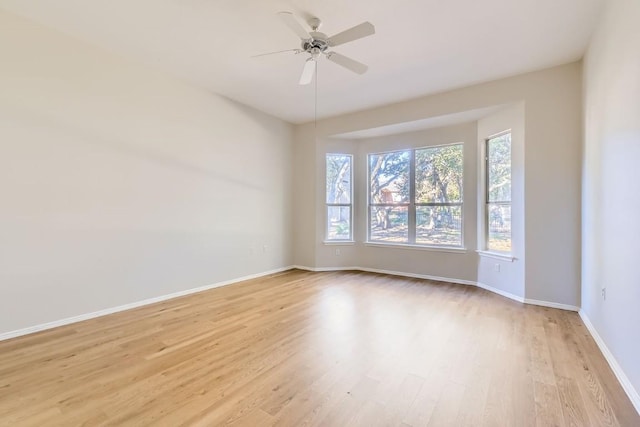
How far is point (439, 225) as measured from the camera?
5.14 m

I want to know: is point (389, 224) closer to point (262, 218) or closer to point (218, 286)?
point (262, 218)

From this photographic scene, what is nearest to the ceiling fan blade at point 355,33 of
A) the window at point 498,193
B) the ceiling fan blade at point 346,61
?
the ceiling fan blade at point 346,61

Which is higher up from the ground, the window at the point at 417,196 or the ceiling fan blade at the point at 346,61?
the ceiling fan blade at the point at 346,61

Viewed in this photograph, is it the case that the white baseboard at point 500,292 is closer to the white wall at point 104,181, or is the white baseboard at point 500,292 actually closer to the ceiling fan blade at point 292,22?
the white wall at point 104,181

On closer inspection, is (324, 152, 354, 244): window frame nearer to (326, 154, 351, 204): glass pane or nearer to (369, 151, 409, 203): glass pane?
(326, 154, 351, 204): glass pane

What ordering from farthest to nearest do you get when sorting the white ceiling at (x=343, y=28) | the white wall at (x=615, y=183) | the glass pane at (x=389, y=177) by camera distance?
the glass pane at (x=389, y=177), the white ceiling at (x=343, y=28), the white wall at (x=615, y=183)

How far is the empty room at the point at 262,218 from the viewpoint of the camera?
1.95 meters

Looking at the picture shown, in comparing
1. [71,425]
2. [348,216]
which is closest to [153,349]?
[71,425]

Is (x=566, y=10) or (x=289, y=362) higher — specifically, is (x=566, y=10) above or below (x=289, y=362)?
above

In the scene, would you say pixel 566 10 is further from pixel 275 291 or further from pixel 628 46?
pixel 275 291

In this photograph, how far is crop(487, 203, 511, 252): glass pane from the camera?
4.20 meters

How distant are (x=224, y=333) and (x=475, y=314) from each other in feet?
9.14

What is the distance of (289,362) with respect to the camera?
7.60 feet

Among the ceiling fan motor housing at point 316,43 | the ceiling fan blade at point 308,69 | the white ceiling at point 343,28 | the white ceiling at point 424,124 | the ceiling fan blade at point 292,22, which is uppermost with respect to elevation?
the white ceiling at point 343,28
